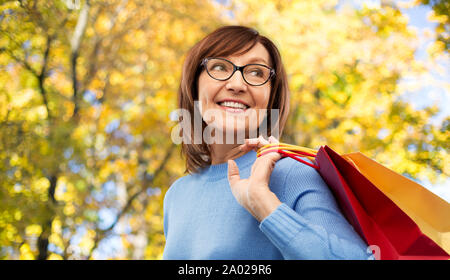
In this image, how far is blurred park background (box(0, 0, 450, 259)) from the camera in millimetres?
4895

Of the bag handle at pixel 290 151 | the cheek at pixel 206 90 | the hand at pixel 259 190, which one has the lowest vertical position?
the hand at pixel 259 190

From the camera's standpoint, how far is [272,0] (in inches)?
295

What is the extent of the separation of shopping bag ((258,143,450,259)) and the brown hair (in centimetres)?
62

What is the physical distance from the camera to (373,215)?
3.68 feet

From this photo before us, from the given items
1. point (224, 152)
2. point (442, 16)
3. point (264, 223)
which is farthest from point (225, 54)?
point (442, 16)

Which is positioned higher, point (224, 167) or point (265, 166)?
point (265, 166)

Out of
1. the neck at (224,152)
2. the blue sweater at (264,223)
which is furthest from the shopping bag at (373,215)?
the neck at (224,152)

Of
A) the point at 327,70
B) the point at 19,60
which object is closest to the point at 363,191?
the point at 19,60

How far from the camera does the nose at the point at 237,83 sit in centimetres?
157

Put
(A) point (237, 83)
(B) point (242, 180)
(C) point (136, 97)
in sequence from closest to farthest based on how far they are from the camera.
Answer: (B) point (242, 180), (A) point (237, 83), (C) point (136, 97)

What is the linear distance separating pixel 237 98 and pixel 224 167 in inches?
15.0

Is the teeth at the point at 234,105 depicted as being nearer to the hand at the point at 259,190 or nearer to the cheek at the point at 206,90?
the cheek at the point at 206,90

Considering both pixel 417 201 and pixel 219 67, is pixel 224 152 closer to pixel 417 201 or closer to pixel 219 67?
pixel 219 67

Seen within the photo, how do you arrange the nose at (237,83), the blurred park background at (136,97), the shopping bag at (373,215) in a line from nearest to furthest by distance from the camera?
the shopping bag at (373,215) < the nose at (237,83) < the blurred park background at (136,97)
